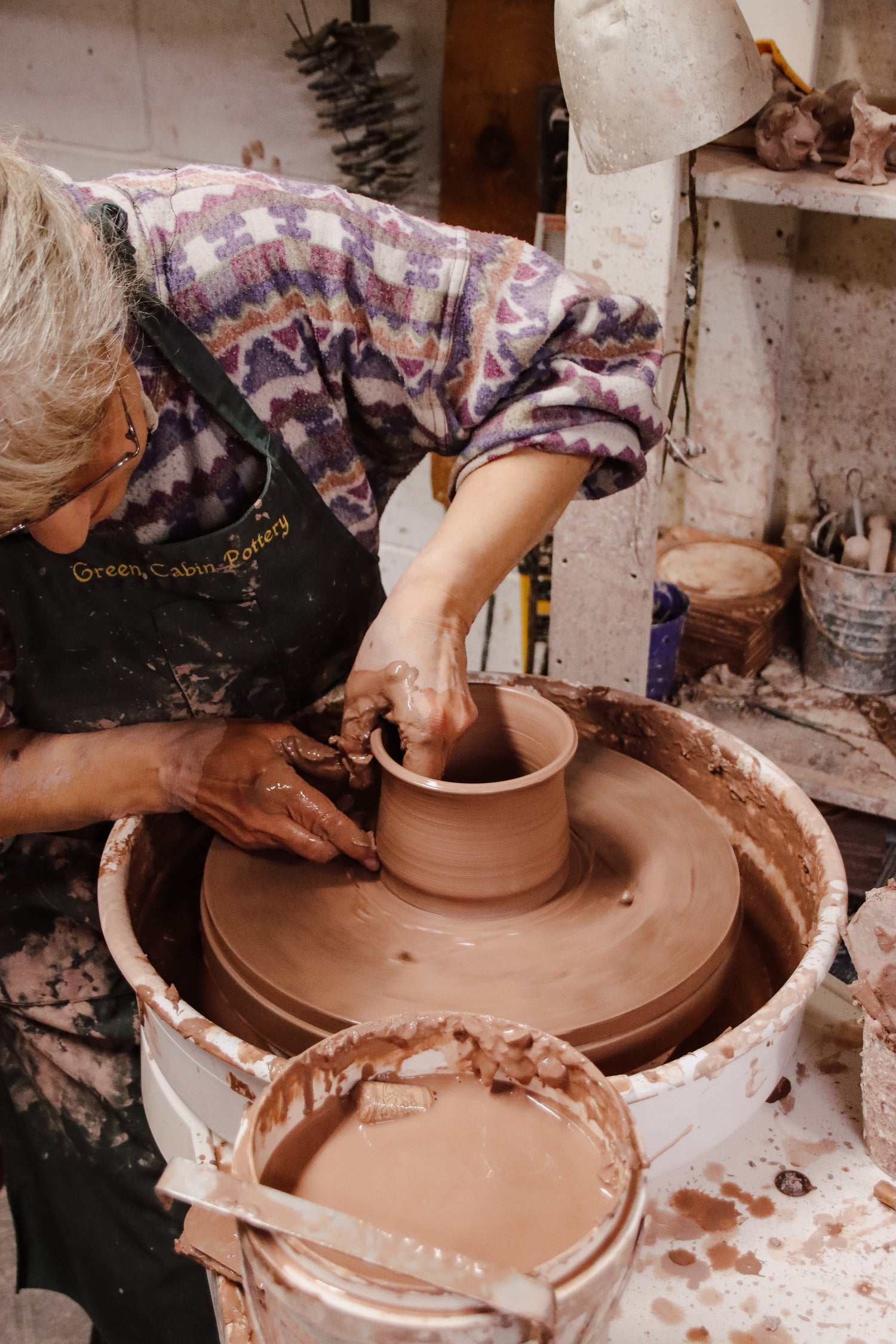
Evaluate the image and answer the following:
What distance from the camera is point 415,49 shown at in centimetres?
266

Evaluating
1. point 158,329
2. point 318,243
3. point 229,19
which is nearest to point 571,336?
point 318,243

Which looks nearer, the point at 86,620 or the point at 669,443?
the point at 86,620

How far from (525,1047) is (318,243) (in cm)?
100

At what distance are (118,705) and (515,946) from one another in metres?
0.67

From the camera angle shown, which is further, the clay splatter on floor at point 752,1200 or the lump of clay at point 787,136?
the lump of clay at point 787,136

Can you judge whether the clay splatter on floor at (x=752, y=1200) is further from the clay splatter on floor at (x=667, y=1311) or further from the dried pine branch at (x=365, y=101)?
the dried pine branch at (x=365, y=101)

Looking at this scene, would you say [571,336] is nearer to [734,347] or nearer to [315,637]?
[315,637]

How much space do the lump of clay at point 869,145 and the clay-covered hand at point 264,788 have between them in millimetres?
1327

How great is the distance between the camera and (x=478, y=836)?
126cm

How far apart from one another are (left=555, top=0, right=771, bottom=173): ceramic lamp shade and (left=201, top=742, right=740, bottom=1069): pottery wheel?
86 centimetres

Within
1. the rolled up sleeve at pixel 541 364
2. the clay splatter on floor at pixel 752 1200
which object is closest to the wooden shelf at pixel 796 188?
the rolled up sleeve at pixel 541 364

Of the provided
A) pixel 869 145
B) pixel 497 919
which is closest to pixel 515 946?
pixel 497 919

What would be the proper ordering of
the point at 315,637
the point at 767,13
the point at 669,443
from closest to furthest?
the point at 315,637 → the point at 669,443 → the point at 767,13

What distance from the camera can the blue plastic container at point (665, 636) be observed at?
250 cm
